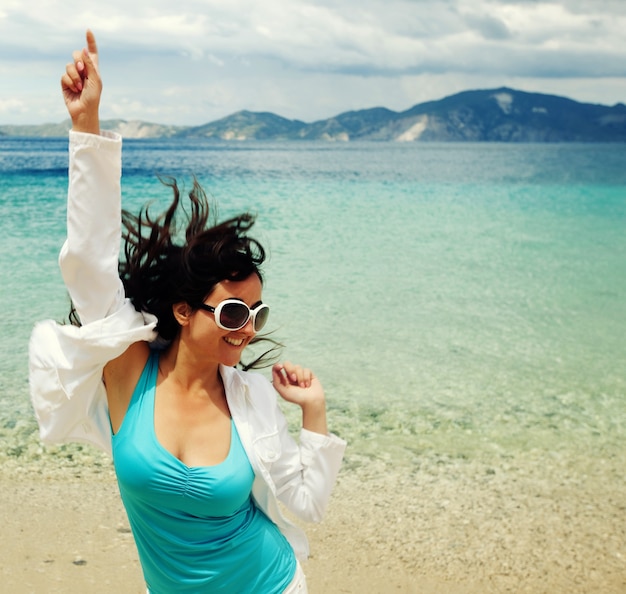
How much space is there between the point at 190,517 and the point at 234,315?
55 cm

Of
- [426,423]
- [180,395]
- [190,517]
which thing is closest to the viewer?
[190,517]

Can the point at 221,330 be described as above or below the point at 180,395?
above

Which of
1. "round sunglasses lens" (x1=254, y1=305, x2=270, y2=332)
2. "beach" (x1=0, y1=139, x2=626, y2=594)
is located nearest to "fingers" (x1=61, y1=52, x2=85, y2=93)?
"round sunglasses lens" (x1=254, y1=305, x2=270, y2=332)

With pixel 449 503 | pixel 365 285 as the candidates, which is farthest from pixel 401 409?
pixel 365 285

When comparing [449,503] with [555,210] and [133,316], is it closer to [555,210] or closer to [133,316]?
[133,316]

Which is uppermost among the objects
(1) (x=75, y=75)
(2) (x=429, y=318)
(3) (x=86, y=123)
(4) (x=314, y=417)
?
(1) (x=75, y=75)

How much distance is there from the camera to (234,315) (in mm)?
2119

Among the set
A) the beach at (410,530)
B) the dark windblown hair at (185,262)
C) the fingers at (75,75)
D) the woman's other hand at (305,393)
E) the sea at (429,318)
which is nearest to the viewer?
the fingers at (75,75)

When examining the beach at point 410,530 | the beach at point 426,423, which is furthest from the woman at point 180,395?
the beach at point 410,530

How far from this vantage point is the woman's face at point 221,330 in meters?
2.13

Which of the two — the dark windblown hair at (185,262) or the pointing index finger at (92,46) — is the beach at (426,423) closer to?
the dark windblown hair at (185,262)

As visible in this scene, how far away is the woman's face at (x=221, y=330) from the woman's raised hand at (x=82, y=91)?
54 cm

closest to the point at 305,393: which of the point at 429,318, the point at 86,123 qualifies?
the point at 86,123

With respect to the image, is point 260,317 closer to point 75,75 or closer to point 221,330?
point 221,330
